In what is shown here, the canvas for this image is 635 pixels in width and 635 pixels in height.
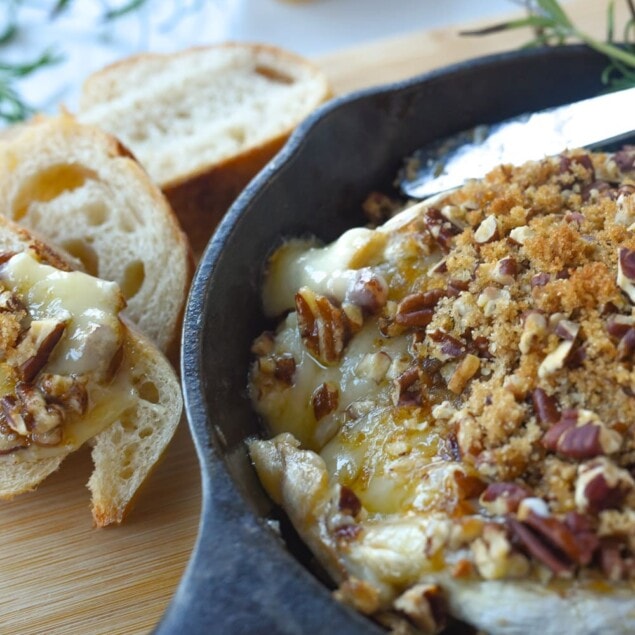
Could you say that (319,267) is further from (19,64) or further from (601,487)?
(19,64)

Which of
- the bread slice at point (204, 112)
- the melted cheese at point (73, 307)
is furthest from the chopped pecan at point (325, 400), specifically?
the bread slice at point (204, 112)

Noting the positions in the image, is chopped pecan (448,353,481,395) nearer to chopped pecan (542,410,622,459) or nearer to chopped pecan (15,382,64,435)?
chopped pecan (542,410,622,459)

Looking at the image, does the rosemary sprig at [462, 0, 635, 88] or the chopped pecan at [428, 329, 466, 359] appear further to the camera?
the rosemary sprig at [462, 0, 635, 88]

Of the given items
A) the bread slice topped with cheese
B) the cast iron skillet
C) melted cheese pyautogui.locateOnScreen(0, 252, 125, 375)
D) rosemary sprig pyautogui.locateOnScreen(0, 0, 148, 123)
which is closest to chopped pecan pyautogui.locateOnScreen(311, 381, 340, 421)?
the cast iron skillet

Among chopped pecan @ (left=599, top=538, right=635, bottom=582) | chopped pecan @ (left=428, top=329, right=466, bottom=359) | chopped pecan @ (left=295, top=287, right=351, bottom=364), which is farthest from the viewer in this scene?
chopped pecan @ (left=295, top=287, right=351, bottom=364)

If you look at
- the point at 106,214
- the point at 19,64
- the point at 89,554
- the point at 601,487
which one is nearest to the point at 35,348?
the point at 89,554

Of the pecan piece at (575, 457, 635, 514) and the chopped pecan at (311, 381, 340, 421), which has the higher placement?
the pecan piece at (575, 457, 635, 514)

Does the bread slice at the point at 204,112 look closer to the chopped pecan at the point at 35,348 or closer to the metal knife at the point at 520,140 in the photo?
the metal knife at the point at 520,140
